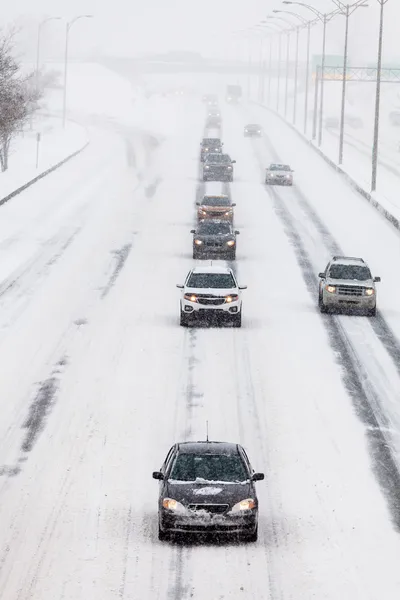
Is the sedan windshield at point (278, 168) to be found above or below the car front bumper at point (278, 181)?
above

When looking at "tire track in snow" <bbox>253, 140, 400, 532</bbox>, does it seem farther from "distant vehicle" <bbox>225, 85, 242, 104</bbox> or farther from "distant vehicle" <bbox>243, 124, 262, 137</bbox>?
"distant vehicle" <bbox>225, 85, 242, 104</bbox>

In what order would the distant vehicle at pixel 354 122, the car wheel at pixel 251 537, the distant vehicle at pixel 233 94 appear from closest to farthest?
the car wheel at pixel 251 537, the distant vehicle at pixel 354 122, the distant vehicle at pixel 233 94

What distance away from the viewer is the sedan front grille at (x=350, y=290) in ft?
116

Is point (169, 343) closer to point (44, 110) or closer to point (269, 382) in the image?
point (269, 382)

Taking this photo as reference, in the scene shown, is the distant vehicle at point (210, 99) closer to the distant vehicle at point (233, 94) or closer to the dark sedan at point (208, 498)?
the distant vehicle at point (233, 94)

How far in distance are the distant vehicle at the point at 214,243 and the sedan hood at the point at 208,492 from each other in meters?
27.4

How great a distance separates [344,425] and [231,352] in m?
6.45

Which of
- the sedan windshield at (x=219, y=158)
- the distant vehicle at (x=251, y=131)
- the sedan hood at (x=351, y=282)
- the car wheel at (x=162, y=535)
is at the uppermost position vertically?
the distant vehicle at (x=251, y=131)

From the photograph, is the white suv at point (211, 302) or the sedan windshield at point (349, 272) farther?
the sedan windshield at point (349, 272)

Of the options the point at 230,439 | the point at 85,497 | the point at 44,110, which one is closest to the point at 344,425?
the point at 230,439

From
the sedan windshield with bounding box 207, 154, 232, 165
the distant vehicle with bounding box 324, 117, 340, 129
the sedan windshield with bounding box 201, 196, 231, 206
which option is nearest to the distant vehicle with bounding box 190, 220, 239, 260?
the sedan windshield with bounding box 201, 196, 231, 206

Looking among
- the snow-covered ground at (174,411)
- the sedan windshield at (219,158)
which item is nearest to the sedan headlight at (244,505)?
the snow-covered ground at (174,411)

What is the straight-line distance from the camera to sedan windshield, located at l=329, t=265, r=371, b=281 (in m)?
35.8

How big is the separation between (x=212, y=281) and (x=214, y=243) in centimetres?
1136
